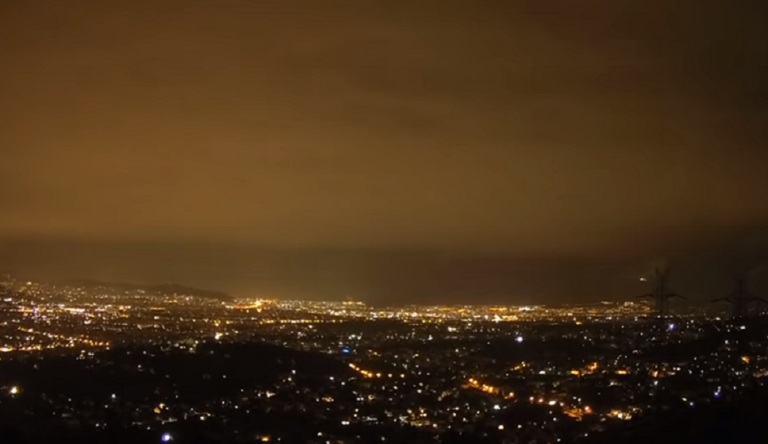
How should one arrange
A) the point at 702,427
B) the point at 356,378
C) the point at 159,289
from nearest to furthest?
the point at 702,427 < the point at 356,378 < the point at 159,289

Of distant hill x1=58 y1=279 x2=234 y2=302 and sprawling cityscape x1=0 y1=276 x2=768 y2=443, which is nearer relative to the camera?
sprawling cityscape x1=0 y1=276 x2=768 y2=443

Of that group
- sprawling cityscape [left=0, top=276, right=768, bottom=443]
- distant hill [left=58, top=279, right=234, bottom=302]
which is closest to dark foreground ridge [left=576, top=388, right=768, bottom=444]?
sprawling cityscape [left=0, top=276, right=768, bottom=443]

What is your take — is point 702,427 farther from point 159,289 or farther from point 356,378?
point 159,289

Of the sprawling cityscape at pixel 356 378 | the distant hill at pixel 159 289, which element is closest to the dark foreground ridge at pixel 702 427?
Result: the sprawling cityscape at pixel 356 378

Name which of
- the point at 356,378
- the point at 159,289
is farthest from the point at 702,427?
the point at 159,289

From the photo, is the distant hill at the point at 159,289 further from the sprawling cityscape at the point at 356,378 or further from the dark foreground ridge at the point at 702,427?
the dark foreground ridge at the point at 702,427

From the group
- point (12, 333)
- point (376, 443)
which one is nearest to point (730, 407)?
point (376, 443)

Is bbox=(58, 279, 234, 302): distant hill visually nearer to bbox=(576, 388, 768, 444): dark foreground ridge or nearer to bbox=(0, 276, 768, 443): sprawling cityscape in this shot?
bbox=(0, 276, 768, 443): sprawling cityscape

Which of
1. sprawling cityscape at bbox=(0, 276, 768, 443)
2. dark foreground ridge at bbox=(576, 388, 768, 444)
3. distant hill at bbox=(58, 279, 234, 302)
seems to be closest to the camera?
dark foreground ridge at bbox=(576, 388, 768, 444)
